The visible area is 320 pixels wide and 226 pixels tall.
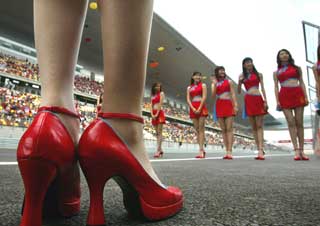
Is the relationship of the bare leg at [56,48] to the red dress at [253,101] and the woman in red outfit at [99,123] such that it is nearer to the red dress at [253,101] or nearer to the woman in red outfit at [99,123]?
the woman in red outfit at [99,123]

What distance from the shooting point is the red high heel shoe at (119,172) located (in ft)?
1.63

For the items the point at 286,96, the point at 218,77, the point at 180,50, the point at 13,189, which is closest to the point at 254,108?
the point at 286,96

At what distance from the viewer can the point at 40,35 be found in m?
0.57

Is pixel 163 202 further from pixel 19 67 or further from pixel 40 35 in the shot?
pixel 19 67

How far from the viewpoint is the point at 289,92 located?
3.26 meters

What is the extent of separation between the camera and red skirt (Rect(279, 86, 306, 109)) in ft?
10.5

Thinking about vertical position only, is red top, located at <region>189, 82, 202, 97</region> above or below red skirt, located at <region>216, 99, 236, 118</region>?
above

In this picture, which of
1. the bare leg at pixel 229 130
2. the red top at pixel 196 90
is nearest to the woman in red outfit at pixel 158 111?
the red top at pixel 196 90

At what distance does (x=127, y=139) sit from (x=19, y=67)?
13.5m

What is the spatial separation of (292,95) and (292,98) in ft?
0.11

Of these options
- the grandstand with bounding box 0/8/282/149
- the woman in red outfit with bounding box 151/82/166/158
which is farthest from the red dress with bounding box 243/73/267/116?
the grandstand with bounding box 0/8/282/149

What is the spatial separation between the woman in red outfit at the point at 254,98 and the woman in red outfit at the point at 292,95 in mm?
269

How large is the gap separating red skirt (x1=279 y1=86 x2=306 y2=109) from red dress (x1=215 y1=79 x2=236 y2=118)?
2.18ft

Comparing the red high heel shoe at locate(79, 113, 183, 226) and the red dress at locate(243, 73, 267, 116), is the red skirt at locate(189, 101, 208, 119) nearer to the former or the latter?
the red dress at locate(243, 73, 267, 116)
